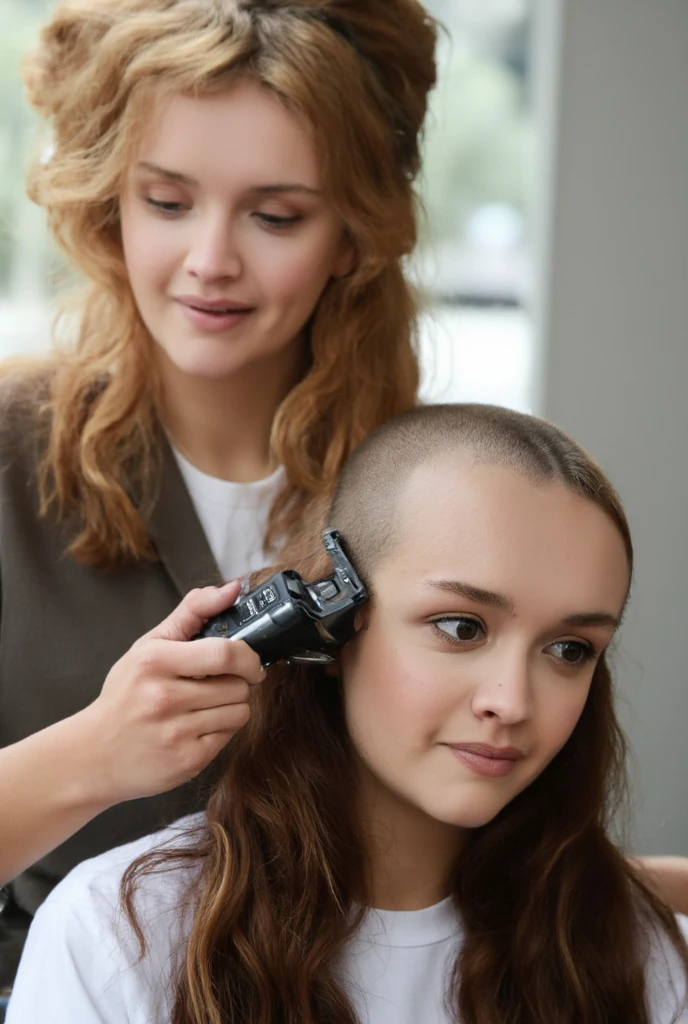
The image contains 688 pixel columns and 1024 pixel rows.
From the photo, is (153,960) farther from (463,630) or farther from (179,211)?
(179,211)

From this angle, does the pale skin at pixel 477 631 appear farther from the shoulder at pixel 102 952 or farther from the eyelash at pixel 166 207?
the eyelash at pixel 166 207

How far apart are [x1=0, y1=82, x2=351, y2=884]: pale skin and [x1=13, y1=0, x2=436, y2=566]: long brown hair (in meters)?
0.03

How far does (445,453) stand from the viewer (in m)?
1.15

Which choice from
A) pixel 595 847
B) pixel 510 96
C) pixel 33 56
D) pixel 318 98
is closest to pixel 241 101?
pixel 318 98

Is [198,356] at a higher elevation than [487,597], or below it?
higher

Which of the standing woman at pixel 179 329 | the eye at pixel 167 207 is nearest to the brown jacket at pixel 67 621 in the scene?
the standing woman at pixel 179 329

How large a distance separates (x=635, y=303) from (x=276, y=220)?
948 millimetres

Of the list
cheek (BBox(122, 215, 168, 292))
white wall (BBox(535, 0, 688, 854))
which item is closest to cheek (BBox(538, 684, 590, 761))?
cheek (BBox(122, 215, 168, 292))

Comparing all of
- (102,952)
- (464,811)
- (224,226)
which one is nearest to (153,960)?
(102,952)

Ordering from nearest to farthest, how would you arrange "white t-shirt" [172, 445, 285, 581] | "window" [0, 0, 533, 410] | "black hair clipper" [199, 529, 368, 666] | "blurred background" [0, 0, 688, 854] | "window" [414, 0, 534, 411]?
"black hair clipper" [199, 529, 368, 666], "white t-shirt" [172, 445, 285, 581], "window" [0, 0, 533, 410], "blurred background" [0, 0, 688, 854], "window" [414, 0, 534, 411]

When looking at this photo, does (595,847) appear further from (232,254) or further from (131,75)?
(131,75)

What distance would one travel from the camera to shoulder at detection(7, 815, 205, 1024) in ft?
3.46

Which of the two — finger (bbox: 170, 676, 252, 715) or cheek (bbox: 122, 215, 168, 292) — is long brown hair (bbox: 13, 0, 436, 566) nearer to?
cheek (bbox: 122, 215, 168, 292)

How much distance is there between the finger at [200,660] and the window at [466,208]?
815 mm
